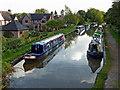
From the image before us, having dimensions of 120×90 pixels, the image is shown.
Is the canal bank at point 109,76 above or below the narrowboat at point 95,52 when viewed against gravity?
below

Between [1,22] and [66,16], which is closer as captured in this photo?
[1,22]

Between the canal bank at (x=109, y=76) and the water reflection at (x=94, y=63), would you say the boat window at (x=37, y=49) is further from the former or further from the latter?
the canal bank at (x=109, y=76)

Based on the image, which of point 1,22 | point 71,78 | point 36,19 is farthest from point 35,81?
point 36,19

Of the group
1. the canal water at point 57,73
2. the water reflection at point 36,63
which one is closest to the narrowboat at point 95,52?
the canal water at point 57,73

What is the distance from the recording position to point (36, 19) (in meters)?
57.8

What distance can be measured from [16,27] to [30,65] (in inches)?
705

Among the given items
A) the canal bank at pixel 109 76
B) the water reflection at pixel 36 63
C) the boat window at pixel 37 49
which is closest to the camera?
the canal bank at pixel 109 76

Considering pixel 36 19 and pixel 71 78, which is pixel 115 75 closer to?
pixel 71 78

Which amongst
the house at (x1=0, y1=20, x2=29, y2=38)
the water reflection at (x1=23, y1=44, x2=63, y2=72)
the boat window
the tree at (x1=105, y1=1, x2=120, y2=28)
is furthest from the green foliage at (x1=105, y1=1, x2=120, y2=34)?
the house at (x1=0, y1=20, x2=29, y2=38)

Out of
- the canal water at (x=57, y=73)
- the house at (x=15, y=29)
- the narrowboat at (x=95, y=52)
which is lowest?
the canal water at (x=57, y=73)

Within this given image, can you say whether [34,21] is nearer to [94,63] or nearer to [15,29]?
[15,29]

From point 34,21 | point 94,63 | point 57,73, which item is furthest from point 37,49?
point 34,21

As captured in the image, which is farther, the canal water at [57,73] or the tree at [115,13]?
the tree at [115,13]

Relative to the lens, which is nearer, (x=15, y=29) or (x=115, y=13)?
(x=115, y=13)
